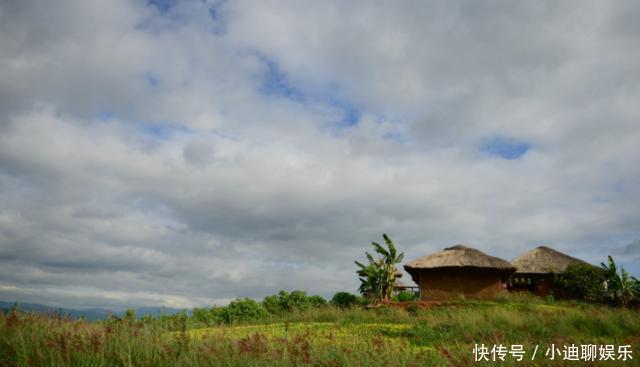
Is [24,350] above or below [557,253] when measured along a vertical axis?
below

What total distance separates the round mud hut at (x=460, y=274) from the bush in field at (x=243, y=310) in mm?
12157

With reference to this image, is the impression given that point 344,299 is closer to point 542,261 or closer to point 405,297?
point 405,297

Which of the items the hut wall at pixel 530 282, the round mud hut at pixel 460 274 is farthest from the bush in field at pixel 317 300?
the hut wall at pixel 530 282

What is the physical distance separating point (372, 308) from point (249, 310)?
21.5 feet

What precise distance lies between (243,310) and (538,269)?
24471 mm

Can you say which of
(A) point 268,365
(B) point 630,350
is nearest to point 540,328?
(B) point 630,350

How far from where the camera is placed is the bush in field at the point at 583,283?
31516 millimetres

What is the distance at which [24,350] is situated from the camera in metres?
6.84

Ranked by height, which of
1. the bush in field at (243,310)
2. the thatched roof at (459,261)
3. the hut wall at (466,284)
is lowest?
the bush in field at (243,310)

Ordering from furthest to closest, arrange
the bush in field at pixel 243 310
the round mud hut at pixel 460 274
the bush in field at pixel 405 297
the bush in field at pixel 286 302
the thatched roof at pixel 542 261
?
1. the thatched roof at pixel 542 261
2. the bush in field at pixel 405 297
3. the round mud hut at pixel 460 274
4. the bush in field at pixel 286 302
5. the bush in field at pixel 243 310

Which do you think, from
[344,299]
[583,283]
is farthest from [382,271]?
[583,283]

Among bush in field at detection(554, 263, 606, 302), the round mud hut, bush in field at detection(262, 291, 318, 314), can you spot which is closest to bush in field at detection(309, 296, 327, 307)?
bush in field at detection(262, 291, 318, 314)

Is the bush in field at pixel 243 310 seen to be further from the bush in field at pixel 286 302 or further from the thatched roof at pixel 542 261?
the thatched roof at pixel 542 261

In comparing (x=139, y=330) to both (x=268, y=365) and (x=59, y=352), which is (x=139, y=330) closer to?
(x=59, y=352)
